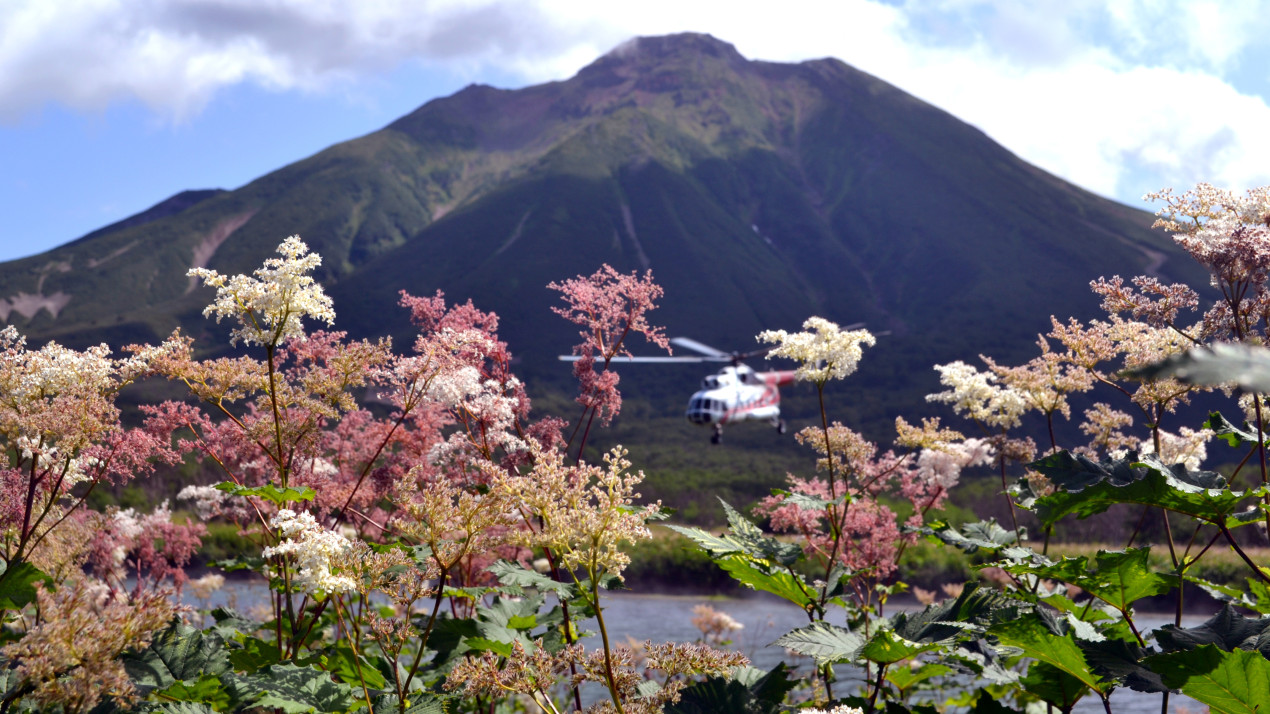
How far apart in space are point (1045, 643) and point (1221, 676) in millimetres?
562

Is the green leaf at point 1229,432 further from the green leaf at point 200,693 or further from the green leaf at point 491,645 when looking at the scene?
the green leaf at point 200,693

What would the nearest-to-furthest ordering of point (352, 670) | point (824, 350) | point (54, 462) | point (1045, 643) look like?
point (1045, 643), point (352, 670), point (54, 462), point (824, 350)

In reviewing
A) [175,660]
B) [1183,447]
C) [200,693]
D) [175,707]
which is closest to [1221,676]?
[1183,447]

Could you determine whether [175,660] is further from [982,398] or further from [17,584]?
[982,398]

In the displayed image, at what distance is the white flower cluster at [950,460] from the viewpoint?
6.61 metres

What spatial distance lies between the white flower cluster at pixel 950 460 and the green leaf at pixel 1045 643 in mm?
3172

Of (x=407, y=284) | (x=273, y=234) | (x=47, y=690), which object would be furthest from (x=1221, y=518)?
(x=273, y=234)

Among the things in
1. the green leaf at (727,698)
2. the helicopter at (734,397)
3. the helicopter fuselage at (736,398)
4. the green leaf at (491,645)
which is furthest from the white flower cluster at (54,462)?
the helicopter fuselage at (736,398)

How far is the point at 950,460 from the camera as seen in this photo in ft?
21.7

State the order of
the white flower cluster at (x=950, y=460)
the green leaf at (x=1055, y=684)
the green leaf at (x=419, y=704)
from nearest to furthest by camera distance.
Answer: the green leaf at (x=419, y=704) → the green leaf at (x=1055, y=684) → the white flower cluster at (x=950, y=460)

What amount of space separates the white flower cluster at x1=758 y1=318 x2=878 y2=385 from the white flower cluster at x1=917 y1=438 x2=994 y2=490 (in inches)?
53.7

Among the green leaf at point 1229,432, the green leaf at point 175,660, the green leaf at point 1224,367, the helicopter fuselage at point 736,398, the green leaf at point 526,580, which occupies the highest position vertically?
the green leaf at point 1224,367

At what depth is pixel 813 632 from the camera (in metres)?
3.87

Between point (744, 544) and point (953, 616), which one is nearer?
point (953, 616)
